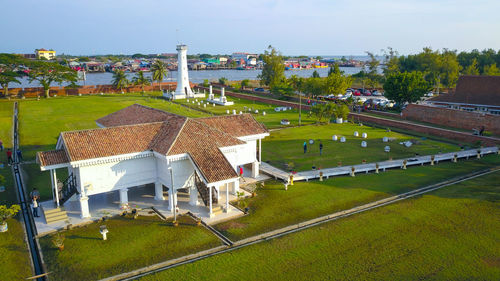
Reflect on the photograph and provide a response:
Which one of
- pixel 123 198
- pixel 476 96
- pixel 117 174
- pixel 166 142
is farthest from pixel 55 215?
pixel 476 96

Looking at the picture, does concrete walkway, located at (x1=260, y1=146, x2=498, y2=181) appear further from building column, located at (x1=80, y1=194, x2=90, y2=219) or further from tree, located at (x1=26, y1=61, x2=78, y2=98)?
tree, located at (x1=26, y1=61, x2=78, y2=98)

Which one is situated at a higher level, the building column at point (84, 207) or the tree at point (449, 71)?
the tree at point (449, 71)

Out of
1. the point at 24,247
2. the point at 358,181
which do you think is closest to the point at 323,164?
the point at 358,181

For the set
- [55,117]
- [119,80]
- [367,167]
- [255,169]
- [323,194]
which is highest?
[119,80]

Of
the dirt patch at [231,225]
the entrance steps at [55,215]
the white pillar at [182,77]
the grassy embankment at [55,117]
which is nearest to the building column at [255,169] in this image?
the dirt patch at [231,225]

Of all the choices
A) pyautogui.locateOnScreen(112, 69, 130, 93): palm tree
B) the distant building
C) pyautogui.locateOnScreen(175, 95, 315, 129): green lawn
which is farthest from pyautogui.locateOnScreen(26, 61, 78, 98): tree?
the distant building

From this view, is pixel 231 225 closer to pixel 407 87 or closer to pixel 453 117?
pixel 453 117

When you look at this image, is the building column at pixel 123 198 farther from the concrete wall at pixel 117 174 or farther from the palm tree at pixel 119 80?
the palm tree at pixel 119 80
